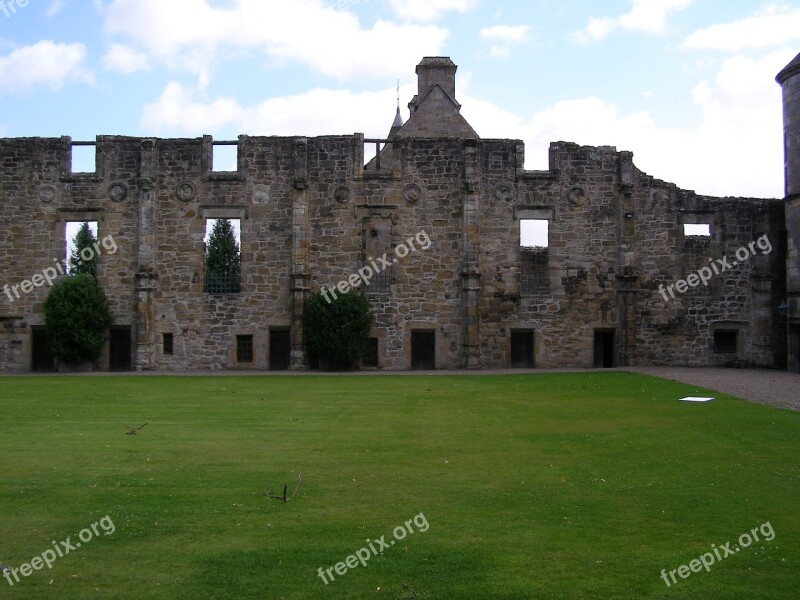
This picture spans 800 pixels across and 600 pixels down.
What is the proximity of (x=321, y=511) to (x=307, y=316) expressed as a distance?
833 inches

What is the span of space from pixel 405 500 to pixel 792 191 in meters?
24.8

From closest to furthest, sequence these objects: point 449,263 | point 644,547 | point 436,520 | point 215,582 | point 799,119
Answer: point 215,582, point 644,547, point 436,520, point 799,119, point 449,263

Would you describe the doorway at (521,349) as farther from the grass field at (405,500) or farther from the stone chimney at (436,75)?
the stone chimney at (436,75)

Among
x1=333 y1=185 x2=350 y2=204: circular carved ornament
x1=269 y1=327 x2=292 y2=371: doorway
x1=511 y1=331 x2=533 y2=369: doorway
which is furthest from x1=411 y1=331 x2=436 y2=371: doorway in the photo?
x1=333 y1=185 x2=350 y2=204: circular carved ornament

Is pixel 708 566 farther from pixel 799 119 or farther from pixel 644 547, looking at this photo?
pixel 799 119

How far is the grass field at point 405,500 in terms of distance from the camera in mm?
6543

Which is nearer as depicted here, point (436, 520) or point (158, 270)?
point (436, 520)

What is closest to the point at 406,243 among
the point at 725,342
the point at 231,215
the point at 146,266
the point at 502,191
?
the point at 502,191

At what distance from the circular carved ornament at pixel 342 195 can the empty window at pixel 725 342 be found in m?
14.4

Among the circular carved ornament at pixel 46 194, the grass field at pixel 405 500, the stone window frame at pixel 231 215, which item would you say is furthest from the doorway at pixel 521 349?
the circular carved ornament at pixel 46 194

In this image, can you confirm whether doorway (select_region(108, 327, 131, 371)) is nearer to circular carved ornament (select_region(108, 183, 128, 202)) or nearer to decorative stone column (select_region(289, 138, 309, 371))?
circular carved ornament (select_region(108, 183, 128, 202))

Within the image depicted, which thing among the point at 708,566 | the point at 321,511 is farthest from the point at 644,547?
the point at 321,511

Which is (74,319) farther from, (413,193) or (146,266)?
(413,193)

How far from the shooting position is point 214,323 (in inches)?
1175
